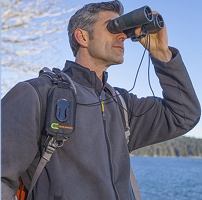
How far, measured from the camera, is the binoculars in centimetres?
202

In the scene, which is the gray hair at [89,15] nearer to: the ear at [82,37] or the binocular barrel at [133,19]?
the ear at [82,37]

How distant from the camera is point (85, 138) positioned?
1.77m

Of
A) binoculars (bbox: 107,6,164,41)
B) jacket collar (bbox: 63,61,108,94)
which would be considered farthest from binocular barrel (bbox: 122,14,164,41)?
jacket collar (bbox: 63,61,108,94)

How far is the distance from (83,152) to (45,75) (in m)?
0.40

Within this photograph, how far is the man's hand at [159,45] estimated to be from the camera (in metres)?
2.20

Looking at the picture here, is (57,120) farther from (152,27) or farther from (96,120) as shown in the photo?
(152,27)

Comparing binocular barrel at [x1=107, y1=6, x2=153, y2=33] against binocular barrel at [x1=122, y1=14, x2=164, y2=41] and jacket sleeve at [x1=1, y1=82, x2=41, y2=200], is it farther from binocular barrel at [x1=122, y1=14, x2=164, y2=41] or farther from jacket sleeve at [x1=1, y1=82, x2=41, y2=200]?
jacket sleeve at [x1=1, y1=82, x2=41, y2=200]

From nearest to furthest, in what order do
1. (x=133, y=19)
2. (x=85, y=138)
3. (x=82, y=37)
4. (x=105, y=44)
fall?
(x=85, y=138), (x=133, y=19), (x=105, y=44), (x=82, y=37)

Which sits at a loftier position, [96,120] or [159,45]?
[159,45]

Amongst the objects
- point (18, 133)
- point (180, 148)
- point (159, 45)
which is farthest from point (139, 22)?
point (180, 148)

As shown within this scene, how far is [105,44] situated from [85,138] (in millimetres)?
597

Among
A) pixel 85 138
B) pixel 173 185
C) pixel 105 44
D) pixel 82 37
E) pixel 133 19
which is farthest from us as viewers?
pixel 173 185

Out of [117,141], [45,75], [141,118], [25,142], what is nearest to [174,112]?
[141,118]

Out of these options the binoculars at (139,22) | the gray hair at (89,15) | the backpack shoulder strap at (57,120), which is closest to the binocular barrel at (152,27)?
the binoculars at (139,22)
